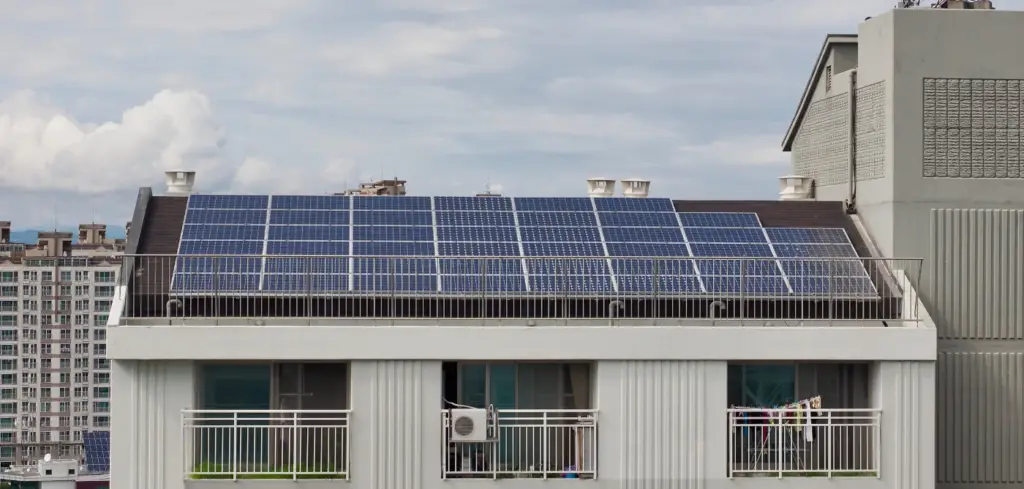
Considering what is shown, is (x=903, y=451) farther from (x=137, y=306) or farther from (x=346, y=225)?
(x=137, y=306)

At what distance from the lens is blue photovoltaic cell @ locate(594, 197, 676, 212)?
27.1 metres

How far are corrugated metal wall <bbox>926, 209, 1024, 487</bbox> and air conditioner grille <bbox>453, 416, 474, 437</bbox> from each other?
855 cm

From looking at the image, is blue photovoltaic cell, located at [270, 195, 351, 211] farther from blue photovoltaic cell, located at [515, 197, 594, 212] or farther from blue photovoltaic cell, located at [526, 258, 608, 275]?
blue photovoltaic cell, located at [526, 258, 608, 275]

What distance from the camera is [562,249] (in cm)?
2530

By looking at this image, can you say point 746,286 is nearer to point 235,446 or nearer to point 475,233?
point 475,233

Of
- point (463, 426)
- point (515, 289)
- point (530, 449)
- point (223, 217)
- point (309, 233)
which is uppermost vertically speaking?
point (223, 217)

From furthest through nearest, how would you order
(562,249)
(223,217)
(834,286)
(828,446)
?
(223,217) < (562,249) < (834,286) < (828,446)

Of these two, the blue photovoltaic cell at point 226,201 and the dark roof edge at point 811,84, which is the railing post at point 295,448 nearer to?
the blue photovoltaic cell at point 226,201

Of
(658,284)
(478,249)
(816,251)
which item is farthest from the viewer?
(816,251)

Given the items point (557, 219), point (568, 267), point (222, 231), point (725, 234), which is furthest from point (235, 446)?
point (725, 234)

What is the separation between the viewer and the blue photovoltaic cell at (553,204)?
1060 inches

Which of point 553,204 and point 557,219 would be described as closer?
point 557,219

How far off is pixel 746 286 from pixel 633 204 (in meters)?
3.67

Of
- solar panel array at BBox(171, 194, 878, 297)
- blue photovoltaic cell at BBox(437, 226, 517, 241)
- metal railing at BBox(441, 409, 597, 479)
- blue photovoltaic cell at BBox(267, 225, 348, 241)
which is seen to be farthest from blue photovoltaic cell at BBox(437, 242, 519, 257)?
metal railing at BBox(441, 409, 597, 479)
